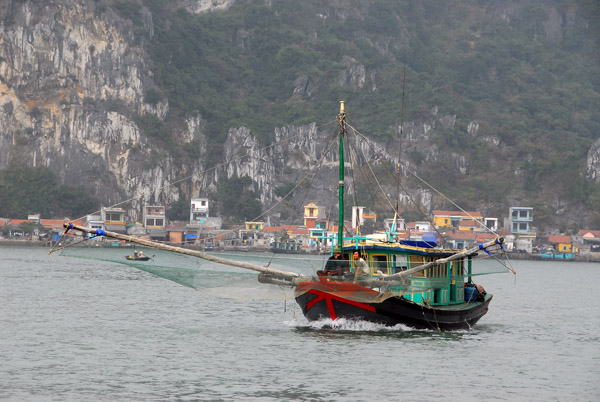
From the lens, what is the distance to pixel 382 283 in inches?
1276

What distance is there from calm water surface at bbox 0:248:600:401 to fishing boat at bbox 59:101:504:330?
55 cm

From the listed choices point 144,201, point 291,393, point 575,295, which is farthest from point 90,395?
point 144,201

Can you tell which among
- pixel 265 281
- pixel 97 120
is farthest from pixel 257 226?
pixel 265 281

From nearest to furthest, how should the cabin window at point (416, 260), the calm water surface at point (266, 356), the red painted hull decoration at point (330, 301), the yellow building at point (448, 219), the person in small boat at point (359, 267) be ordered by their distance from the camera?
the calm water surface at point (266, 356)
the person in small boat at point (359, 267)
the red painted hull decoration at point (330, 301)
the cabin window at point (416, 260)
the yellow building at point (448, 219)

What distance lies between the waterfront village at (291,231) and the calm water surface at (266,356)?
282 ft

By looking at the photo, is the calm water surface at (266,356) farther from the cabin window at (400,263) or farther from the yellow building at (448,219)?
the yellow building at (448,219)

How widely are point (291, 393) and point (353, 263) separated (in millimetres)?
9528

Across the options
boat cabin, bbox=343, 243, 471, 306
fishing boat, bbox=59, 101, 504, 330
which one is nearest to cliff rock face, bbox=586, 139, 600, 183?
fishing boat, bbox=59, 101, 504, 330

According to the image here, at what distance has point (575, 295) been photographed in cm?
7012

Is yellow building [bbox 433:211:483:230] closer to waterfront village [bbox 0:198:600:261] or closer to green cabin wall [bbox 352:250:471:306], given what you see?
waterfront village [bbox 0:198:600:261]

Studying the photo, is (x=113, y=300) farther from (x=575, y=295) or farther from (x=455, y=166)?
(x=455, y=166)

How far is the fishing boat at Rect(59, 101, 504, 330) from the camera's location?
3256 centimetres

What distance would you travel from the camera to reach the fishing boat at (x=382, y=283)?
3256 centimetres

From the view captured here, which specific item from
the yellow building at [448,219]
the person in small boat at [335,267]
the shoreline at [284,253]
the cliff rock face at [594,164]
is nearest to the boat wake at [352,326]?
the person in small boat at [335,267]
